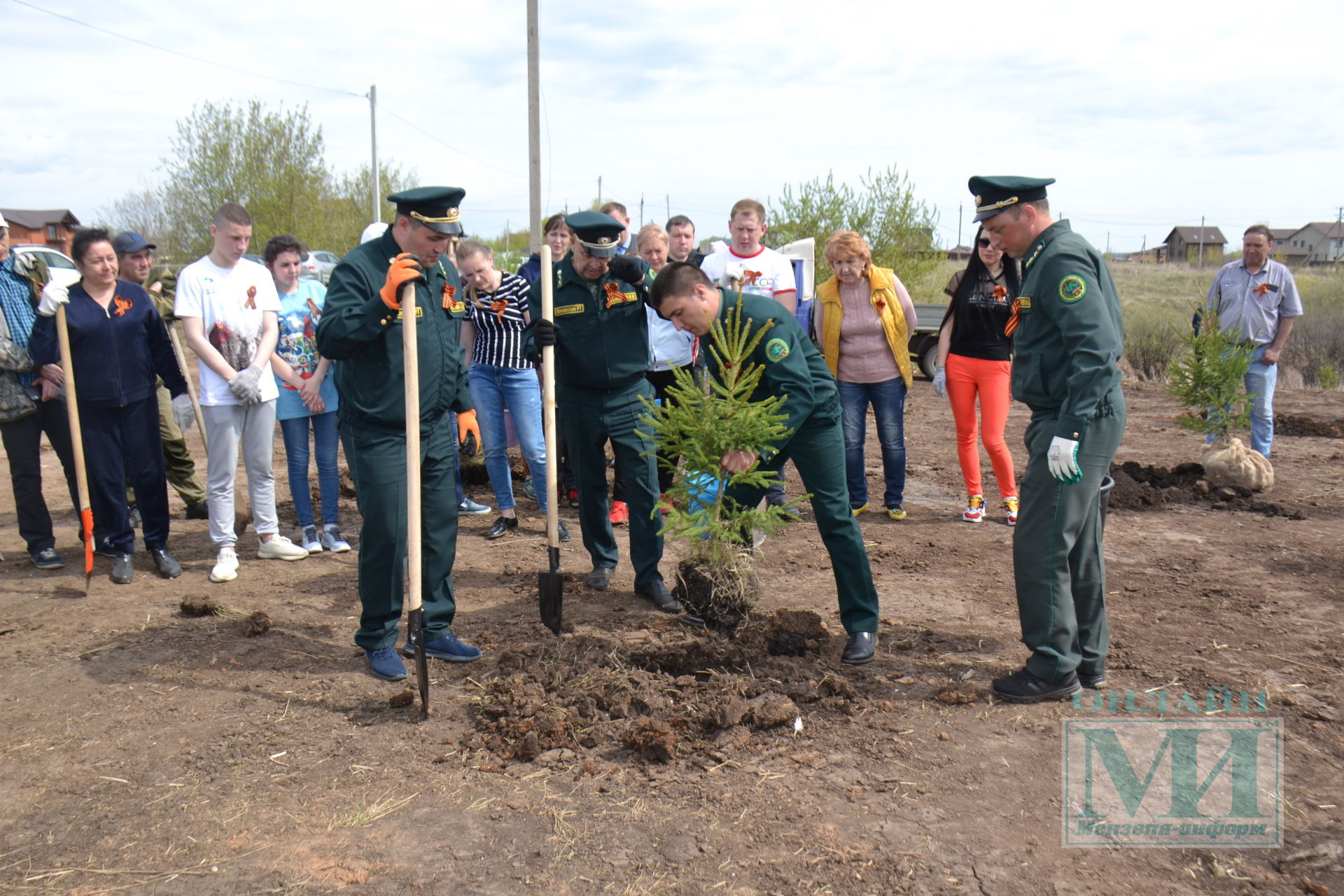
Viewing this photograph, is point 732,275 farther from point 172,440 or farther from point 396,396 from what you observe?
point 172,440

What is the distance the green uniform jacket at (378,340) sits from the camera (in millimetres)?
4004

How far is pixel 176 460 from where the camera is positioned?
7496 millimetres

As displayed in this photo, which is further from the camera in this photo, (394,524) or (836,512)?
(836,512)

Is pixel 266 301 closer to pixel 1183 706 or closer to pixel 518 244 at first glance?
pixel 1183 706

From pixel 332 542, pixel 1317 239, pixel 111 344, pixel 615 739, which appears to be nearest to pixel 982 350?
pixel 615 739

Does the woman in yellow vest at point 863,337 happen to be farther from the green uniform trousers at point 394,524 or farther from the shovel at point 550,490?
the green uniform trousers at point 394,524

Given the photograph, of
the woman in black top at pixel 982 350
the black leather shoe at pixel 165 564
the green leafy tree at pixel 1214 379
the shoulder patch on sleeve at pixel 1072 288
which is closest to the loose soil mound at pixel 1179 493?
the green leafy tree at pixel 1214 379

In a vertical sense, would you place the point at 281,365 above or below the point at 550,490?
above

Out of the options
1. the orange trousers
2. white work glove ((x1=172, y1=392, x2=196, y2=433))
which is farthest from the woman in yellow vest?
white work glove ((x1=172, y1=392, x2=196, y2=433))

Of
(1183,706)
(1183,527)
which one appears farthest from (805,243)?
(1183,706)

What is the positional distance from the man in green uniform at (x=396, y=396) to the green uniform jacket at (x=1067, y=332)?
259cm

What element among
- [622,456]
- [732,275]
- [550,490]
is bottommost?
[550,490]

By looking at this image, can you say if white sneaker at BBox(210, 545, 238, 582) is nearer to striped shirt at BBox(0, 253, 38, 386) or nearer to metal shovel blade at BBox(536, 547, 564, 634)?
striped shirt at BBox(0, 253, 38, 386)

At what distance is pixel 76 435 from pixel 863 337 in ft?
17.4
